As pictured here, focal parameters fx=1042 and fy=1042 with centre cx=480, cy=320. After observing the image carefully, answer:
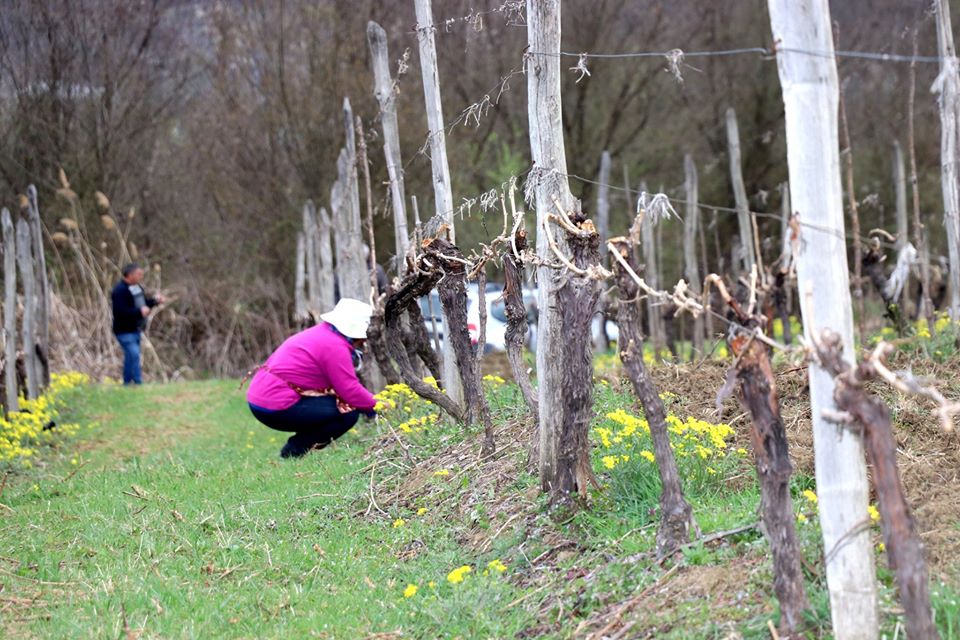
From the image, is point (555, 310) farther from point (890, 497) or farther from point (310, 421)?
point (310, 421)

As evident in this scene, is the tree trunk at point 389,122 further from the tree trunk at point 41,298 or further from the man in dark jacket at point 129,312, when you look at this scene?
the man in dark jacket at point 129,312

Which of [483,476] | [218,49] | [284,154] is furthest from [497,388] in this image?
[218,49]

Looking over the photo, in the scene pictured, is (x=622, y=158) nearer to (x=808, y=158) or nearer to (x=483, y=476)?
(x=483, y=476)

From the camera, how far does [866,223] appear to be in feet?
69.2

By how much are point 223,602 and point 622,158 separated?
1809 centimetres

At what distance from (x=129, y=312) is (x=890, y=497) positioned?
13.2m

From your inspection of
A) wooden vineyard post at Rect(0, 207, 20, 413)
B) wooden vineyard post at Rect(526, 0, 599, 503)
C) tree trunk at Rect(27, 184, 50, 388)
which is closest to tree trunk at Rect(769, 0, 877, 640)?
wooden vineyard post at Rect(526, 0, 599, 503)

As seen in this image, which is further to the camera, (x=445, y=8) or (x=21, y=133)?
(x=445, y=8)

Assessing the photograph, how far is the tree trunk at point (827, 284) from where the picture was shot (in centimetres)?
351

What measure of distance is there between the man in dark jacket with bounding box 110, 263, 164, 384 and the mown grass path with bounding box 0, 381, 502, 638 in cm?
555

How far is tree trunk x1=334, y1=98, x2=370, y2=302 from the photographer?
10.7 meters

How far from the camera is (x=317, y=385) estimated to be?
29.6 ft

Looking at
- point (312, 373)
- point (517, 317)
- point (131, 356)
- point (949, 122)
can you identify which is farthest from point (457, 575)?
point (131, 356)

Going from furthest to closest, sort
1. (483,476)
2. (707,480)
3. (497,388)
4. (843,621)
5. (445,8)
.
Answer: (445,8), (497,388), (483,476), (707,480), (843,621)
